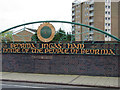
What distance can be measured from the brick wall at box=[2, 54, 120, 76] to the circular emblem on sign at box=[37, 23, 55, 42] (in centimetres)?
143

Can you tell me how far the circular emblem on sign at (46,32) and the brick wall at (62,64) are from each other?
1432 millimetres

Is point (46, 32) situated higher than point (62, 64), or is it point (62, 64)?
point (46, 32)

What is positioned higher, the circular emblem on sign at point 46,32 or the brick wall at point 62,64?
the circular emblem on sign at point 46,32

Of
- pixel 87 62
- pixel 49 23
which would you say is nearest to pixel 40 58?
pixel 49 23

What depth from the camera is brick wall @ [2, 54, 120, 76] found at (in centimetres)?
1356

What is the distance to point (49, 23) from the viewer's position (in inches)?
591

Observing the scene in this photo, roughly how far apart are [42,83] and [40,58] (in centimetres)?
382

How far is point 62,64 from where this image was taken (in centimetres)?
1469

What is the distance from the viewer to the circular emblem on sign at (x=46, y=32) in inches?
586

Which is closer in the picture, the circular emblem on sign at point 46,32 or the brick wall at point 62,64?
the brick wall at point 62,64

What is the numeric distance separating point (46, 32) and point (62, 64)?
284 cm

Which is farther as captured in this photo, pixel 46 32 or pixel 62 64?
pixel 46 32

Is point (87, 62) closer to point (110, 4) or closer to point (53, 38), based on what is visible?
point (53, 38)

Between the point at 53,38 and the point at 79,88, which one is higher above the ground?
the point at 53,38
